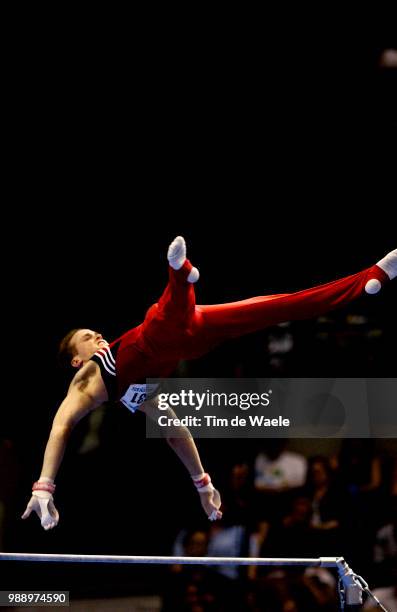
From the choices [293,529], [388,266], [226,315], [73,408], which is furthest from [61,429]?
[293,529]

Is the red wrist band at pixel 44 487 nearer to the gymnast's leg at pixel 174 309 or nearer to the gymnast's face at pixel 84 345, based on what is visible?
the gymnast's face at pixel 84 345

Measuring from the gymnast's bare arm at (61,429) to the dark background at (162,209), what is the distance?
3.44 feet

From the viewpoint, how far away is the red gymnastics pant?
160 inches

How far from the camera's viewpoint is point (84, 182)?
18.1ft

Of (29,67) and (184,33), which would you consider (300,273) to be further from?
(29,67)

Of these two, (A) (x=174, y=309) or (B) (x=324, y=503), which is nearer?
(A) (x=174, y=309)

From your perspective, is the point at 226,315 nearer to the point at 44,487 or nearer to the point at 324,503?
the point at 44,487

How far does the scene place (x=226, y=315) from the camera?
413 centimetres

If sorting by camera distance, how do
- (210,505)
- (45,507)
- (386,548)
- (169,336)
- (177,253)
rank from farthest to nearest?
(386,548), (210,505), (169,336), (45,507), (177,253)

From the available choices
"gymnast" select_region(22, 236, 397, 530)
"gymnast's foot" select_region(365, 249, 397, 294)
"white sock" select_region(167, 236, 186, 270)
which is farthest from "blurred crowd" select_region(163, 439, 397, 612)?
"white sock" select_region(167, 236, 186, 270)

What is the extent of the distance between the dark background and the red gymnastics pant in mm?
1143

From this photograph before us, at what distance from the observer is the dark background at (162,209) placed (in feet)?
17.7

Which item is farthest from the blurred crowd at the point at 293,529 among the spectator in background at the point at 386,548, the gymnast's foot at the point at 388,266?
the gymnast's foot at the point at 388,266

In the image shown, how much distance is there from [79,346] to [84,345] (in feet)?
0.09
